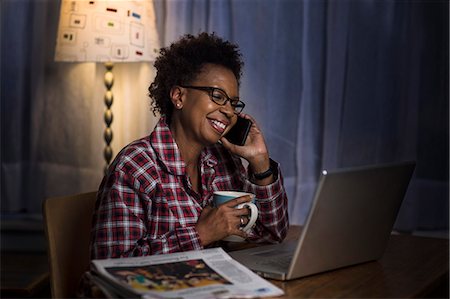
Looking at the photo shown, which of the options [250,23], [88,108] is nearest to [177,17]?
[250,23]

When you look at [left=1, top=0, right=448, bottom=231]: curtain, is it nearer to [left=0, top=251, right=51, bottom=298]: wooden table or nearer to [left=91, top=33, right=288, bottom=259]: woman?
[left=0, top=251, right=51, bottom=298]: wooden table

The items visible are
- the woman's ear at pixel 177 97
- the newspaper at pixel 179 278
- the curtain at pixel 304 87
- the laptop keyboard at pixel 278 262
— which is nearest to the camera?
the newspaper at pixel 179 278

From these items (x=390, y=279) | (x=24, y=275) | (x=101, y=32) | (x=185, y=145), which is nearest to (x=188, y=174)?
(x=185, y=145)

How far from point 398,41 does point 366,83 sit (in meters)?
0.18

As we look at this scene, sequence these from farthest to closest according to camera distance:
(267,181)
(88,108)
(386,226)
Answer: (88,108) < (267,181) < (386,226)

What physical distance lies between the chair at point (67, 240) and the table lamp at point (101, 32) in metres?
1.11

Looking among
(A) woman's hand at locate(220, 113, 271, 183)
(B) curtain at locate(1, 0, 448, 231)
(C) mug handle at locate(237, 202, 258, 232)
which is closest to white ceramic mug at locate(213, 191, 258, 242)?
(C) mug handle at locate(237, 202, 258, 232)

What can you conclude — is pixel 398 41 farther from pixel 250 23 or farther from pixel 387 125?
pixel 250 23

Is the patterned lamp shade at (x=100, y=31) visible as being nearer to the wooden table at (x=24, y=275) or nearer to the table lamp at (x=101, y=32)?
the table lamp at (x=101, y=32)

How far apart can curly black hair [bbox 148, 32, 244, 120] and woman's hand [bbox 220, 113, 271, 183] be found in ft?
0.49

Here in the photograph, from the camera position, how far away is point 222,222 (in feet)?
4.93

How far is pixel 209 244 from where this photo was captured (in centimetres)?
161

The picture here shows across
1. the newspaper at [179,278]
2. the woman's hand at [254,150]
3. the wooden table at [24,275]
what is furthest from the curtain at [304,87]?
the newspaper at [179,278]

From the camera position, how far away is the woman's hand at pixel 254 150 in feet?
5.94
